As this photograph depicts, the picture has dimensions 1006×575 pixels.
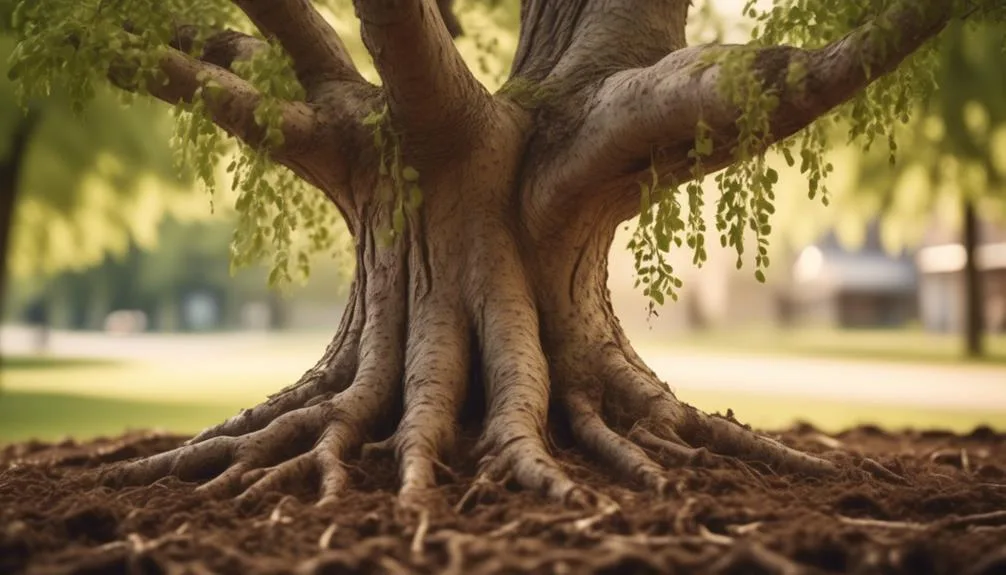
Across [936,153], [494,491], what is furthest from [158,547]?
[936,153]

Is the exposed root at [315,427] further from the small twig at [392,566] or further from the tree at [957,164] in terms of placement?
the tree at [957,164]

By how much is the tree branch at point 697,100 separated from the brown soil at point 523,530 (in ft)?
4.06

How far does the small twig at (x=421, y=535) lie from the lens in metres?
2.57

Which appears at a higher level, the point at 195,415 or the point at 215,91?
the point at 215,91

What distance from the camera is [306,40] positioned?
4.20 metres

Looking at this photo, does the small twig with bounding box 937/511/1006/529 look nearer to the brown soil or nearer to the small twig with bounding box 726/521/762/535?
the brown soil

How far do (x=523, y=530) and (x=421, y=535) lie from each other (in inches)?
12.5

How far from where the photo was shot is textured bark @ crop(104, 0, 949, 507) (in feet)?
11.5

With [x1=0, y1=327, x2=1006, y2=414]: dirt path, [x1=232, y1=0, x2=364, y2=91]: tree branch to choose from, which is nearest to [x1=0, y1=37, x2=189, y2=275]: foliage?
[x1=0, y1=327, x2=1006, y2=414]: dirt path

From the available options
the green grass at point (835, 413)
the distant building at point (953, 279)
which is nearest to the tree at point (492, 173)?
the green grass at point (835, 413)

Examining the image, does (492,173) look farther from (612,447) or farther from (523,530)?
(523,530)

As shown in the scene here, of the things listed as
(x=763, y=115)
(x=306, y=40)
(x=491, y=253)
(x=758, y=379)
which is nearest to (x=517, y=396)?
(x=491, y=253)

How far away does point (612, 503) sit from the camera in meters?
2.96

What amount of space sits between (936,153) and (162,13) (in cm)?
1386
